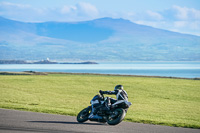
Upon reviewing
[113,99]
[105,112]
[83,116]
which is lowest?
[83,116]

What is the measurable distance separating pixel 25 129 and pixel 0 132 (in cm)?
84

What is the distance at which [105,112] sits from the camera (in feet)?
45.6

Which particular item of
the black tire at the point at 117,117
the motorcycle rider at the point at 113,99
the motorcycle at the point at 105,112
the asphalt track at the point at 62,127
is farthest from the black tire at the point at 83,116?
the black tire at the point at 117,117

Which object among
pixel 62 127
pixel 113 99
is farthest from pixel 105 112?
pixel 62 127

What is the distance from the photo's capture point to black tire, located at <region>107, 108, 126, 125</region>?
1330 cm

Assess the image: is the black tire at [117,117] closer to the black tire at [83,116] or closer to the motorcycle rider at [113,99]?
the motorcycle rider at [113,99]

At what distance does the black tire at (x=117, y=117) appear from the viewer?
1330 cm

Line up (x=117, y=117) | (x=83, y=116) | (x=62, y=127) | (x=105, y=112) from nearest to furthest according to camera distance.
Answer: (x=62, y=127)
(x=117, y=117)
(x=105, y=112)
(x=83, y=116)

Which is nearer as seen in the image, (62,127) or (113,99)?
(62,127)

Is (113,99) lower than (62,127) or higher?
higher

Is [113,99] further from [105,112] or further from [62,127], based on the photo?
[62,127]

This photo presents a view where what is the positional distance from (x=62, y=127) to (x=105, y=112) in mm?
1848

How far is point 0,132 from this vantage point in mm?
11758

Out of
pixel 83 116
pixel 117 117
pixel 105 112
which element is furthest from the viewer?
pixel 83 116
